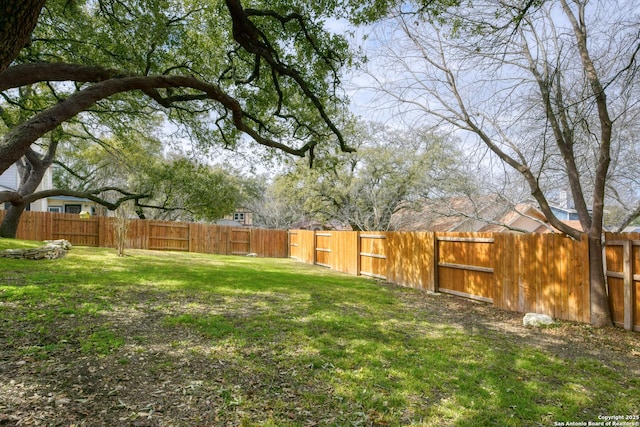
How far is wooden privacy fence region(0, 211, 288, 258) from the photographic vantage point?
16.6 m

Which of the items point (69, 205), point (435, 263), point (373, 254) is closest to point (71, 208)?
point (69, 205)

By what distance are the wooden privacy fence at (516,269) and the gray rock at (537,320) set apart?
0.36 meters

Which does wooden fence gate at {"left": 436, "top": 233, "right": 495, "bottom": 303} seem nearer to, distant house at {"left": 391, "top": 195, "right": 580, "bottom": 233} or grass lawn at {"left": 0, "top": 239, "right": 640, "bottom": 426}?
grass lawn at {"left": 0, "top": 239, "right": 640, "bottom": 426}

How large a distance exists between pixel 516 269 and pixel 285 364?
497cm

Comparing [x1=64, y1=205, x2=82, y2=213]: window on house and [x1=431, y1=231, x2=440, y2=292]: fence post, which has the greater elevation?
[x1=64, y1=205, x2=82, y2=213]: window on house

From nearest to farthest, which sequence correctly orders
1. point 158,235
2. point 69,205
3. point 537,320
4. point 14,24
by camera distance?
point 14,24
point 537,320
point 158,235
point 69,205

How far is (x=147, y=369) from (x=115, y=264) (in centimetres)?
791

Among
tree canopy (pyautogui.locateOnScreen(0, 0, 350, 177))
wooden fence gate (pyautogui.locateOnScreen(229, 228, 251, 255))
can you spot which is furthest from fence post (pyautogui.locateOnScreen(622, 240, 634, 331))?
wooden fence gate (pyautogui.locateOnScreen(229, 228, 251, 255))

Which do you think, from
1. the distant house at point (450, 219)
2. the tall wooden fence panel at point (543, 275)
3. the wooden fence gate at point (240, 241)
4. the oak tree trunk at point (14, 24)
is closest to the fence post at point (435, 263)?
the tall wooden fence panel at point (543, 275)

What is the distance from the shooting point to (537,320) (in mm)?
5582

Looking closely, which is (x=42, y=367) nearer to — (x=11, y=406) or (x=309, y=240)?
(x=11, y=406)

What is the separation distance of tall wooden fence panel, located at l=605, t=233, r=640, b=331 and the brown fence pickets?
0.4 inches

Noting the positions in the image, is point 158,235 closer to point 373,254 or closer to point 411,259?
point 373,254

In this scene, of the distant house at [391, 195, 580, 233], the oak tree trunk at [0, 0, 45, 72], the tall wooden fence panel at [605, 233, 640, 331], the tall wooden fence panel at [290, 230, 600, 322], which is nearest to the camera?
the oak tree trunk at [0, 0, 45, 72]
